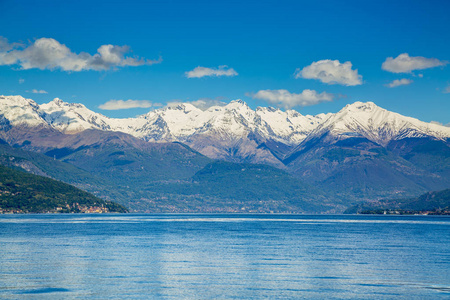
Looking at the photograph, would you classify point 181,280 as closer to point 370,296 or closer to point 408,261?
point 370,296

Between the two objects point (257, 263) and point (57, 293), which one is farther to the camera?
point (257, 263)

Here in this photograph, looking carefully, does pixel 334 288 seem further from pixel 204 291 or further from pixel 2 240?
pixel 2 240

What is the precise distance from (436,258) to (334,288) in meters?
50.2

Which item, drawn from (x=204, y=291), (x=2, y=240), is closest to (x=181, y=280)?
(x=204, y=291)

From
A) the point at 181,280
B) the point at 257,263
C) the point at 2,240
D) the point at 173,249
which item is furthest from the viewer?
the point at 2,240

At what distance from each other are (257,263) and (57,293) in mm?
45793

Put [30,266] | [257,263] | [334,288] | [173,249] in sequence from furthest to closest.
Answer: [173,249] → [257,263] → [30,266] → [334,288]

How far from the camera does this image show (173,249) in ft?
482

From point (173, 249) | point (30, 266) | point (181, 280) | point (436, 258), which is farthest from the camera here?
point (173, 249)

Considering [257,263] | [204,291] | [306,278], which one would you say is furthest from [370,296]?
[257,263]

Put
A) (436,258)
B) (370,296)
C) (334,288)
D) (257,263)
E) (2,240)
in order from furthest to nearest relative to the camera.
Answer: (2,240) → (436,258) → (257,263) → (334,288) → (370,296)

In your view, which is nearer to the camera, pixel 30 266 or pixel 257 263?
pixel 30 266

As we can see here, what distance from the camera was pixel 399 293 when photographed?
3248 inches

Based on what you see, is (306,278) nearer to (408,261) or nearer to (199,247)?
(408,261)
